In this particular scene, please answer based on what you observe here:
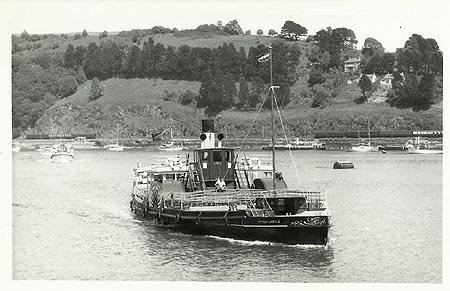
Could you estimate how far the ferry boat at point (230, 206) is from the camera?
1153 inches

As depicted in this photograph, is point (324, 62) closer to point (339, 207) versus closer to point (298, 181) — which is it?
point (298, 181)

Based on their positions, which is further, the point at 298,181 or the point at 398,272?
the point at 298,181

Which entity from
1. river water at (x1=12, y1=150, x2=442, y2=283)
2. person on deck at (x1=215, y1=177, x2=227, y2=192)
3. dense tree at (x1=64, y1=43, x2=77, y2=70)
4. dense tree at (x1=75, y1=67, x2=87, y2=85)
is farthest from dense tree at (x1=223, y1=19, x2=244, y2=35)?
person on deck at (x1=215, y1=177, x2=227, y2=192)

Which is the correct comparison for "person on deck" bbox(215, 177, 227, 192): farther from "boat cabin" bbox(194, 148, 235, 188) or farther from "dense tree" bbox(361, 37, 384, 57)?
"dense tree" bbox(361, 37, 384, 57)

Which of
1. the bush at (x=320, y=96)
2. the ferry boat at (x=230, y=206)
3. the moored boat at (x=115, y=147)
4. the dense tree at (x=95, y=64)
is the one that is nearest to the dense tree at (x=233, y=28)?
the dense tree at (x=95, y=64)

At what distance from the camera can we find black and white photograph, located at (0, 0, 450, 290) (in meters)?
27.2

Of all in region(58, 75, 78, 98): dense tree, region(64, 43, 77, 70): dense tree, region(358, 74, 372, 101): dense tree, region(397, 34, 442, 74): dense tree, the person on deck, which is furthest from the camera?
region(358, 74, 372, 101): dense tree

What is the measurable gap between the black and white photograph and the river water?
130mm

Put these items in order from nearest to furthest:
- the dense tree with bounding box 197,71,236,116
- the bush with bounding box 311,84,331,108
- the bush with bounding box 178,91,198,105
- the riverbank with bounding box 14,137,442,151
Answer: the riverbank with bounding box 14,137,442,151 → the dense tree with bounding box 197,71,236,116 → the bush with bounding box 178,91,198,105 → the bush with bounding box 311,84,331,108

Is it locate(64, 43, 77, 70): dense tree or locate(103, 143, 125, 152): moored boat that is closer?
locate(64, 43, 77, 70): dense tree

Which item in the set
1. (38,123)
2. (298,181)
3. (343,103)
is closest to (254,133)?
(343,103)

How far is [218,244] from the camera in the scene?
3042 cm

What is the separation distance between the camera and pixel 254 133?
109 meters

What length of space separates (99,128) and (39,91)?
68.2 ft
